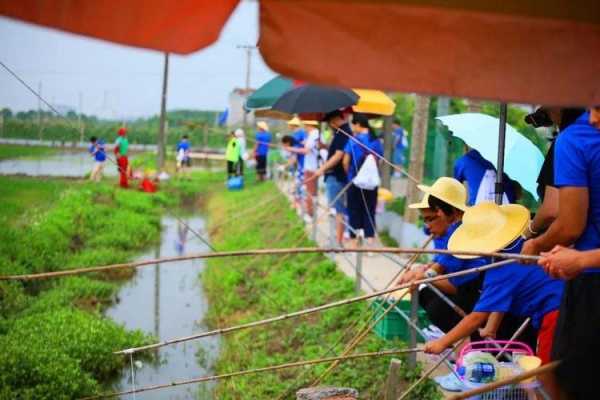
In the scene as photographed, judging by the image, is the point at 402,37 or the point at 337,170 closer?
the point at 402,37

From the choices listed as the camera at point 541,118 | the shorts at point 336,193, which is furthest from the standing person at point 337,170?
the camera at point 541,118

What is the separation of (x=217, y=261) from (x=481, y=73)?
10.9m

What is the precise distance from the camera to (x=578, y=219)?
3.07m

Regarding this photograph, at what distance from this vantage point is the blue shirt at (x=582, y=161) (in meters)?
3.04

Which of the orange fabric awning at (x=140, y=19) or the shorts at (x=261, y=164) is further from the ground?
the orange fabric awning at (x=140, y=19)

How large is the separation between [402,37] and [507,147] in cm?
312

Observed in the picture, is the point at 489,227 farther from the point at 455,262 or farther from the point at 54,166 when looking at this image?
the point at 54,166

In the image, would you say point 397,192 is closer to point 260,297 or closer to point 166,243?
point 166,243

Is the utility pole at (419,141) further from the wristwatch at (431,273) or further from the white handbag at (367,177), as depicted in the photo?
the wristwatch at (431,273)

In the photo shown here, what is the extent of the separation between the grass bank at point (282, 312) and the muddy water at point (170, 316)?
0.77 ft

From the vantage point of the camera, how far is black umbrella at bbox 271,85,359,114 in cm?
814

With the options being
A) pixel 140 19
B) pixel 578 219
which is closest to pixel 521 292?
pixel 578 219

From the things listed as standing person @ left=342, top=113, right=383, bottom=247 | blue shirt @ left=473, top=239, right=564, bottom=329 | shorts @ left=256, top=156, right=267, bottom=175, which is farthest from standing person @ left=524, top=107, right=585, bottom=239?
shorts @ left=256, top=156, right=267, bottom=175

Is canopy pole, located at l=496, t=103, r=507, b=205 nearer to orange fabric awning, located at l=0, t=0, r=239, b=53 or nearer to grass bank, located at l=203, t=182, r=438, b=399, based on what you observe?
grass bank, located at l=203, t=182, r=438, b=399
